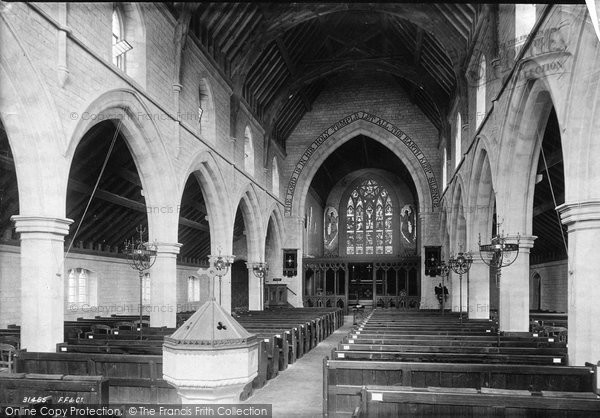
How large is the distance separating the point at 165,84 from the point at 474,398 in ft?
35.1

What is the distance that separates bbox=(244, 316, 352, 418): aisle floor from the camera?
7.69 meters

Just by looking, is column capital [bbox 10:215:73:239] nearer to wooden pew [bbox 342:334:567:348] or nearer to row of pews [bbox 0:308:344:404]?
row of pews [bbox 0:308:344:404]

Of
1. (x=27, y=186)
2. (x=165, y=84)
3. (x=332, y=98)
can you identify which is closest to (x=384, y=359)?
(x=27, y=186)

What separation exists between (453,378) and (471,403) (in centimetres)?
203

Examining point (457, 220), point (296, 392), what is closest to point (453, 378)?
point (296, 392)

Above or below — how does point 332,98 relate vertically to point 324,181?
above

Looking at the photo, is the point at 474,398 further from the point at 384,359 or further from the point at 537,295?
the point at 537,295

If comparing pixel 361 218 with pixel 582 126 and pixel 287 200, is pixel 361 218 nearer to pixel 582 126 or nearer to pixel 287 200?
pixel 287 200

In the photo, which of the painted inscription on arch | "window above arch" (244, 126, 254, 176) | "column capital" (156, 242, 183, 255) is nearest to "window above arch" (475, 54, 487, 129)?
"column capital" (156, 242, 183, 255)

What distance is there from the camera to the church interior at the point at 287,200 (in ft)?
21.1

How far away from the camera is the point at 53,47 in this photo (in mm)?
8672

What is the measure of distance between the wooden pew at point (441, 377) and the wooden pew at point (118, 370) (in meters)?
2.26

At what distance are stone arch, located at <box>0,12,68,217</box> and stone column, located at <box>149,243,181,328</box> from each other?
4.39m

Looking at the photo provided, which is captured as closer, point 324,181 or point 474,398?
point 474,398
